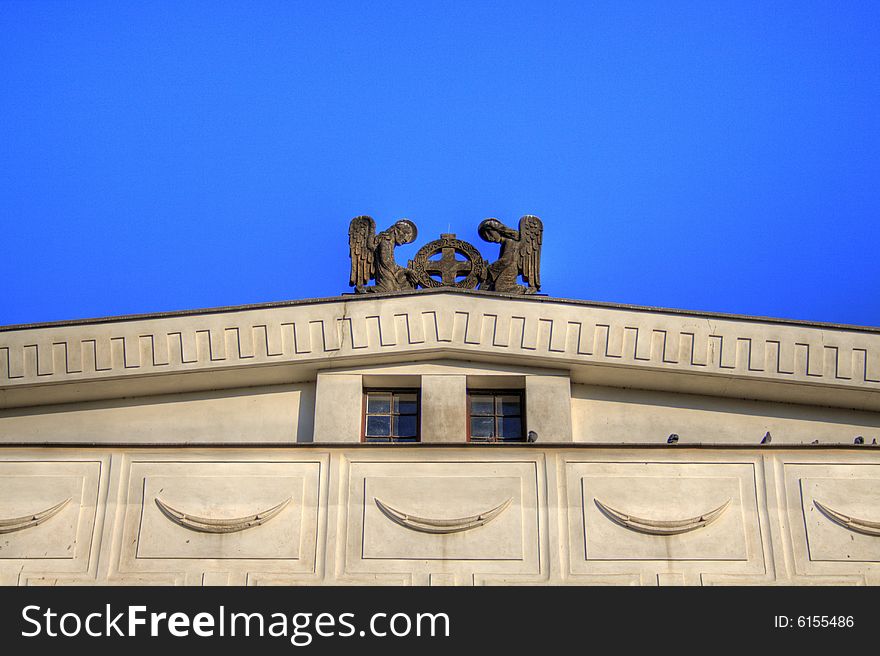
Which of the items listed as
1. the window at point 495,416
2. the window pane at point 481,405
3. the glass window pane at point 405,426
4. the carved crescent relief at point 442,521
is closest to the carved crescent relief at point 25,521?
the carved crescent relief at point 442,521

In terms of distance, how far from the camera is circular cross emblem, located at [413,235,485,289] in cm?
2216

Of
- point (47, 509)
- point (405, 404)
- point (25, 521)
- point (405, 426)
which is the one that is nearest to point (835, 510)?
point (405, 426)

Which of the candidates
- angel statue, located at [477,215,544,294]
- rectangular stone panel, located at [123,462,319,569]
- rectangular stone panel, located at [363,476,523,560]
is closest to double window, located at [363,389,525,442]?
angel statue, located at [477,215,544,294]

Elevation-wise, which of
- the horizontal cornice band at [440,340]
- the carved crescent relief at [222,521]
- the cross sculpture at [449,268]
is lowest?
the carved crescent relief at [222,521]

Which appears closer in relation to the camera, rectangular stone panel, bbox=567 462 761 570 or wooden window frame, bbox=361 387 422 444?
rectangular stone panel, bbox=567 462 761 570

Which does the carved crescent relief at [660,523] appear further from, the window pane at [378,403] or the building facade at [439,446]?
the window pane at [378,403]

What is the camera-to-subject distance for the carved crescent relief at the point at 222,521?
18750 mm

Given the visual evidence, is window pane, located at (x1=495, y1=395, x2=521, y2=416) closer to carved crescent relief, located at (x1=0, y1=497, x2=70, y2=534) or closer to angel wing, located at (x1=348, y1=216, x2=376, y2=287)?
angel wing, located at (x1=348, y1=216, x2=376, y2=287)

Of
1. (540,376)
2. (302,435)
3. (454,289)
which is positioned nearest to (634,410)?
(540,376)

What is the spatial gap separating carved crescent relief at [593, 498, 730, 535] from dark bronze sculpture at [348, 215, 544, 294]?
4.18 metres

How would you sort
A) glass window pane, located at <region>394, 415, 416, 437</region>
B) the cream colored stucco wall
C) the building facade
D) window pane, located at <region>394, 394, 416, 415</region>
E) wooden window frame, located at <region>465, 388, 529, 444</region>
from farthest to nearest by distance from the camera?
window pane, located at <region>394, 394, 416, 415</region> < glass window pane, located at <region>394, 415, 416, 437</region> < wooden window frame, located at <region>465, 388, 529, 444</region> < the building facade < the cream colored stucco wall

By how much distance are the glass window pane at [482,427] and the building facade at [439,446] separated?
1.0 inches

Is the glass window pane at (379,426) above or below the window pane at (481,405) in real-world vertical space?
below

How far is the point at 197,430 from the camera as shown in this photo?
21234mm
